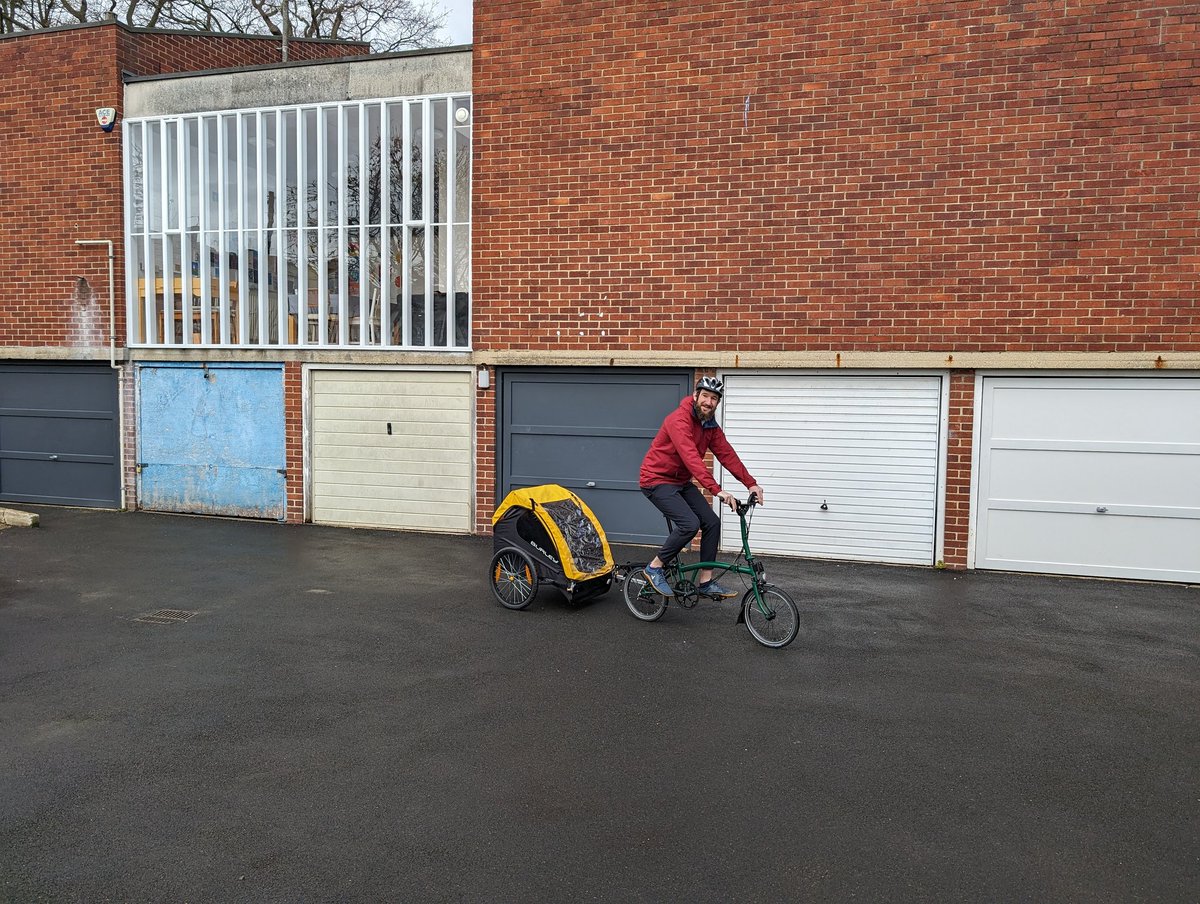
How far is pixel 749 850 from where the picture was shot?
3557 mm

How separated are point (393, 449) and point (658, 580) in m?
5.50

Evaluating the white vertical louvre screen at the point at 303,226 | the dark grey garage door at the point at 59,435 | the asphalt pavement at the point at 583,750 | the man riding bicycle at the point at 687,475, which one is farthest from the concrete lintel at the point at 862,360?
the dark grey garage door at the point at 59,435

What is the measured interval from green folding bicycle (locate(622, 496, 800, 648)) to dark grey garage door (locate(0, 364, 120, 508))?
913cm

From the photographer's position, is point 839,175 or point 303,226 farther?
point 303,226

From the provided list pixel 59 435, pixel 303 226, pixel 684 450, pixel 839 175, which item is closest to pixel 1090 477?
pixel 839 175

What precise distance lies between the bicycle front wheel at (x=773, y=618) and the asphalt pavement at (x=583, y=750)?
0.44 feet

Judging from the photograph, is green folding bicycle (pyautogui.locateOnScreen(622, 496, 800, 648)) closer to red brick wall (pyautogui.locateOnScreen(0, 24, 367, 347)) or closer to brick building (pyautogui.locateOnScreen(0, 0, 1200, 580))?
brick building (pyautogui.locateOnScreen(0, 0, 1200, 580))

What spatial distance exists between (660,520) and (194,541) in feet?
17.8

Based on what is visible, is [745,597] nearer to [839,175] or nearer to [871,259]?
[871,259]

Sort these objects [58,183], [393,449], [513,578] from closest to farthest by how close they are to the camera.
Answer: [513,578], [393,449], [58,183]

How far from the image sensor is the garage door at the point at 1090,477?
28.9 ft

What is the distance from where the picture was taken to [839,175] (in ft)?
31.1

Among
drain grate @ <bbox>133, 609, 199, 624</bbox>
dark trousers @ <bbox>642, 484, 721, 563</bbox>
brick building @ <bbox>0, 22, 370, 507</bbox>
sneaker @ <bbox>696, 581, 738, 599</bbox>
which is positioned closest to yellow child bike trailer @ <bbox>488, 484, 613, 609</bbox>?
dark trousers @ <bbox>642, 484, 721, 563</bbox>

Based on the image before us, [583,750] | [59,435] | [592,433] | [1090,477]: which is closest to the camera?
[583,750]
